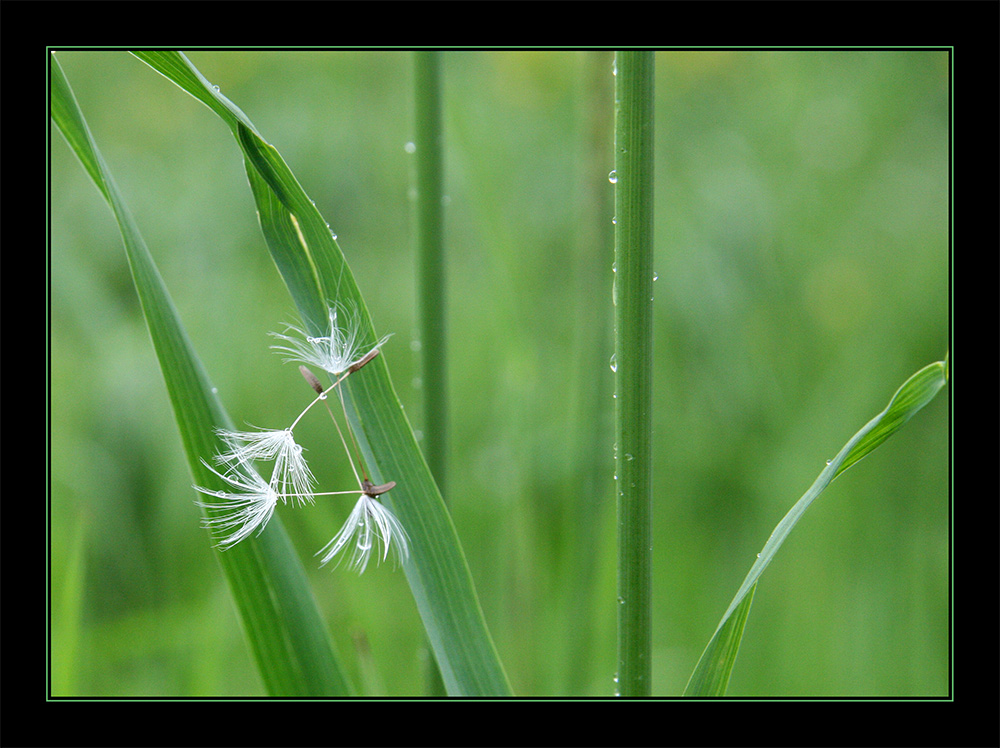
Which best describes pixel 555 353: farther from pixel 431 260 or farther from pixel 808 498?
pixel 808 498

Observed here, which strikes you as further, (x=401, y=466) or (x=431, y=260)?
(x=431, y=260)

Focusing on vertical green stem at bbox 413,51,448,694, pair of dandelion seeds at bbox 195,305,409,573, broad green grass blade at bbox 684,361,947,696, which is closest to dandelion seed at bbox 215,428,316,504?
pair of dandelion seeds at bbox 195,305,409,573

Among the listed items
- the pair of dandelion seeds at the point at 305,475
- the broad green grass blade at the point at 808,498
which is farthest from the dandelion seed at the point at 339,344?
the broad green grass blade at the point at 808,498

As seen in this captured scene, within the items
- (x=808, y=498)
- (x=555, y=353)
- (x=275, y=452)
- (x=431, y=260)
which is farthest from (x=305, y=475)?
(x=555, y=353)

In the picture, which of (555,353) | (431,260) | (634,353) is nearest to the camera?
(634,353)

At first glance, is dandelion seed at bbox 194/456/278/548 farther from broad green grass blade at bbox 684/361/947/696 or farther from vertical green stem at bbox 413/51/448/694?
broad green grass blade at bbox 684/361/947/696

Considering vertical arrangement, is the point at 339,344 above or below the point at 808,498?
above
